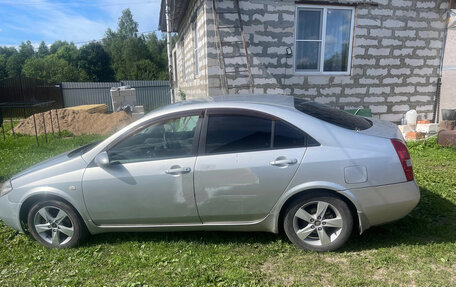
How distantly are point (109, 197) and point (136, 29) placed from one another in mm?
70867

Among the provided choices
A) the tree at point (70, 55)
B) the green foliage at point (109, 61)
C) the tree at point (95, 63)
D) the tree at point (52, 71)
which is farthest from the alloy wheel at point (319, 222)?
the tree at point (70, 55)

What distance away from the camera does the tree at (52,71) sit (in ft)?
165

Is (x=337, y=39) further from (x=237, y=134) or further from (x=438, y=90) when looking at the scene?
(x=237, y=134)

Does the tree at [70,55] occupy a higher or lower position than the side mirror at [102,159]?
higher

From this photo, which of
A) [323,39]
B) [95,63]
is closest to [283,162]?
[323,39]

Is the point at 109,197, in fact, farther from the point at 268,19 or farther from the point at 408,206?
the point at 268,19

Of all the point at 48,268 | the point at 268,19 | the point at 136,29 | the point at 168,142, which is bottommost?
the point at 48,268

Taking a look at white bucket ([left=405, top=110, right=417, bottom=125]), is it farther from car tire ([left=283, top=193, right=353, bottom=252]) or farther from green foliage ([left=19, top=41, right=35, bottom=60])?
green foliage ([left=19, top=41, right=35, bottom=60])

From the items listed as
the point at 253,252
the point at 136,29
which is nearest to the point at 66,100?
the point at 253,252

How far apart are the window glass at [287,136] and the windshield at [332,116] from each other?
0.29 meters

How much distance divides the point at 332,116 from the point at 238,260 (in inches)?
69.7

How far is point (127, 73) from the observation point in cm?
5369

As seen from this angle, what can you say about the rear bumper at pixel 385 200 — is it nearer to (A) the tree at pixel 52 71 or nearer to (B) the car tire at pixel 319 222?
Answer: (B) the car tire at pixel 319 222

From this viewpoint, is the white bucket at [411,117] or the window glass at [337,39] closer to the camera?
the window glass at [337,39]
